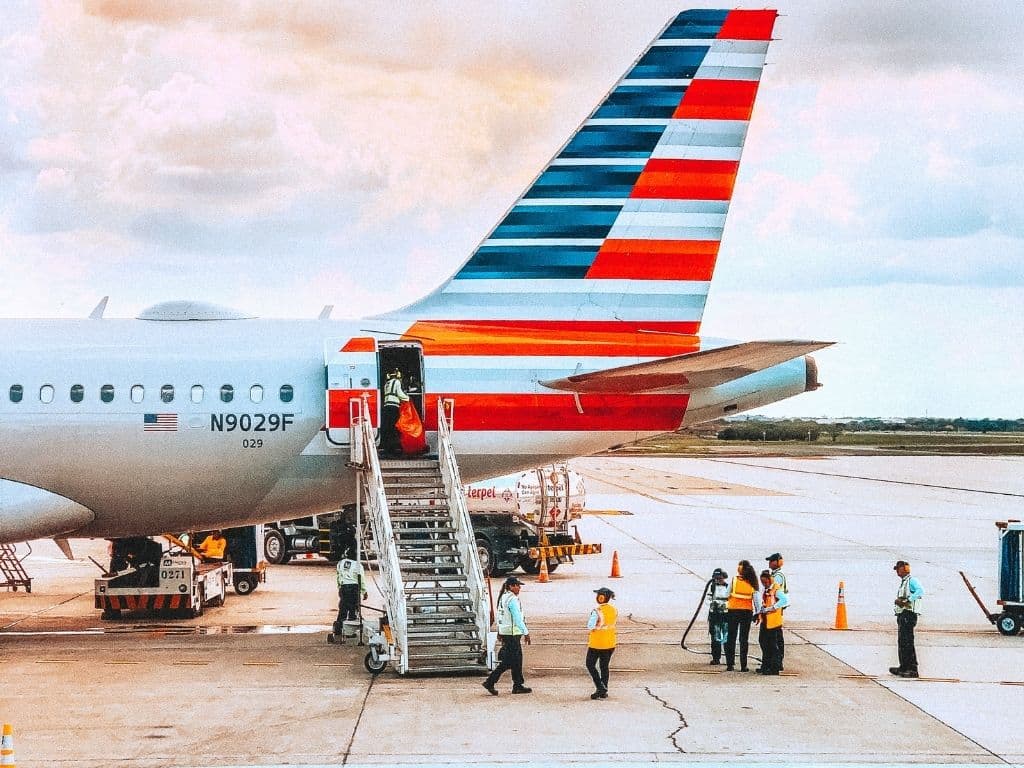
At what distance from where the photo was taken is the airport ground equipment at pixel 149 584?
25.0 m

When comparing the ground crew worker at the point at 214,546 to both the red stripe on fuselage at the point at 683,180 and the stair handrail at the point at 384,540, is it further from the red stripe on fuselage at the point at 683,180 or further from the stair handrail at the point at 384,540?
the red stripe on fuselage at the point at 683,180

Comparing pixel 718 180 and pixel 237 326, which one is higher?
pixel 718 180

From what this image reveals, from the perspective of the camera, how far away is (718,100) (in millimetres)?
23578

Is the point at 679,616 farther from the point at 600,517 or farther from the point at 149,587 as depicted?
the point at 600,517

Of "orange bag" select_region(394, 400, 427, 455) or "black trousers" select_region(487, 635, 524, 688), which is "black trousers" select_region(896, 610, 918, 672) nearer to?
Result: "black trousers" select_region(487, 635, 524, 688)

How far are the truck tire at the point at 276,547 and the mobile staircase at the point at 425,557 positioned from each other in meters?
13.4

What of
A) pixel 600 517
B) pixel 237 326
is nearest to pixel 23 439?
pixel 237 326

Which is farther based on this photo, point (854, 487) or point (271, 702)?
point (854, 487)

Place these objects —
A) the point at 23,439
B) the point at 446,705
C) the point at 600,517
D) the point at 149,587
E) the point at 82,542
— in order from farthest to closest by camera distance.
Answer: the point at 600,517
the point at 82,542
the point at 149,587
the point at 23,439
the point at 446,705

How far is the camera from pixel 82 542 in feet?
141

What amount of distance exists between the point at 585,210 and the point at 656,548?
17.8 metres

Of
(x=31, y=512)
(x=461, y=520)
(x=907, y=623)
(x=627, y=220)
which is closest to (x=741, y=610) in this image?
(x=907, y=623)

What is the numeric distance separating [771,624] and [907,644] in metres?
2.11

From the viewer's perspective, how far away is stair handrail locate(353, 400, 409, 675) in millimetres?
18922
